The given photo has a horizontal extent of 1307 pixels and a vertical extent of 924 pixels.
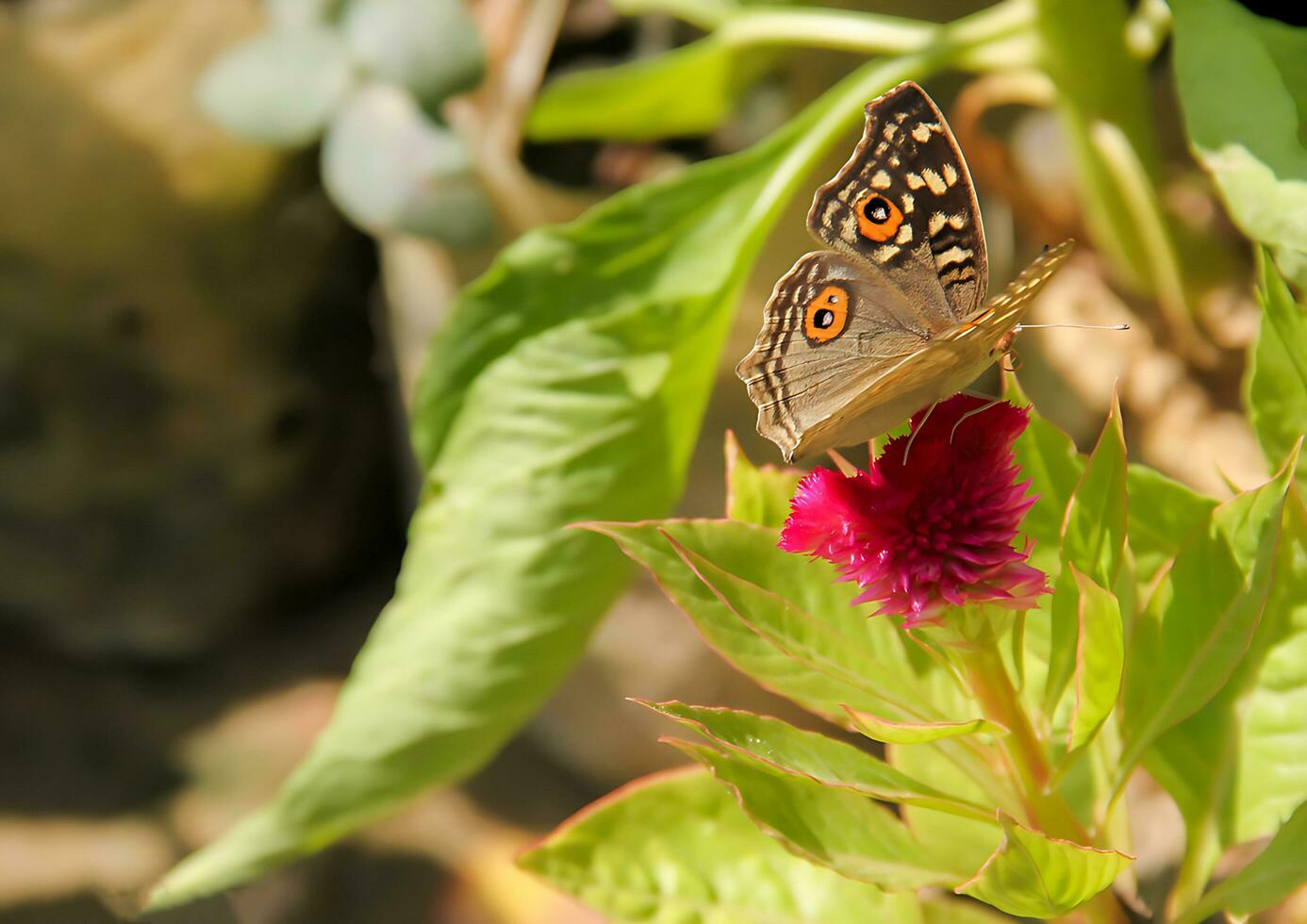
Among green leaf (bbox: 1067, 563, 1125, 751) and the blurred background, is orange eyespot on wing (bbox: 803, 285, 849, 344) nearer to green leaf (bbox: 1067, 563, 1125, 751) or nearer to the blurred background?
green leaf (bbox: 1067, 563, 1125, 751)

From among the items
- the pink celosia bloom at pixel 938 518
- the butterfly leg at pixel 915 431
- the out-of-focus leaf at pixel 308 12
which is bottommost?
the out-of-focus leaf at pixel 308 12

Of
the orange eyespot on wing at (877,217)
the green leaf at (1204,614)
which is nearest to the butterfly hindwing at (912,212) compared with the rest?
the orange eyespot on wing at (877,217)

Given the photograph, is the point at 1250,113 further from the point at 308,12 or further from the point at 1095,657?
the point at 308,12

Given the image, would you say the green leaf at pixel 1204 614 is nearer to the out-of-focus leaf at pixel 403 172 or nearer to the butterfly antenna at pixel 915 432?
the butterfly antenna at pixel 915 432

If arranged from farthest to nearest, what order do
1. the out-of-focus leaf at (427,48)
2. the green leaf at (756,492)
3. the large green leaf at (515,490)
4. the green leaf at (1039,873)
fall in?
the out-of-focus leaf at (427,48), the large green leaf at (515,490), the green leaf at (756,492), the green leaf at (1039,873)

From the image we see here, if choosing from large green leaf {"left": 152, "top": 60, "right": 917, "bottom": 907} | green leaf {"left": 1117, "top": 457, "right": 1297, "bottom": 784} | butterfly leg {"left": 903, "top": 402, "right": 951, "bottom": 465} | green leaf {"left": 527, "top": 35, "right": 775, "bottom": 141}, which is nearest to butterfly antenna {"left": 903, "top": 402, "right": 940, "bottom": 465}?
butterfly leg {"left": 903, "top": 402, "right": 951, "bottom": 465}

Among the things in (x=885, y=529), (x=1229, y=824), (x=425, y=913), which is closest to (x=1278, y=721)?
(x=1229, y=824)
